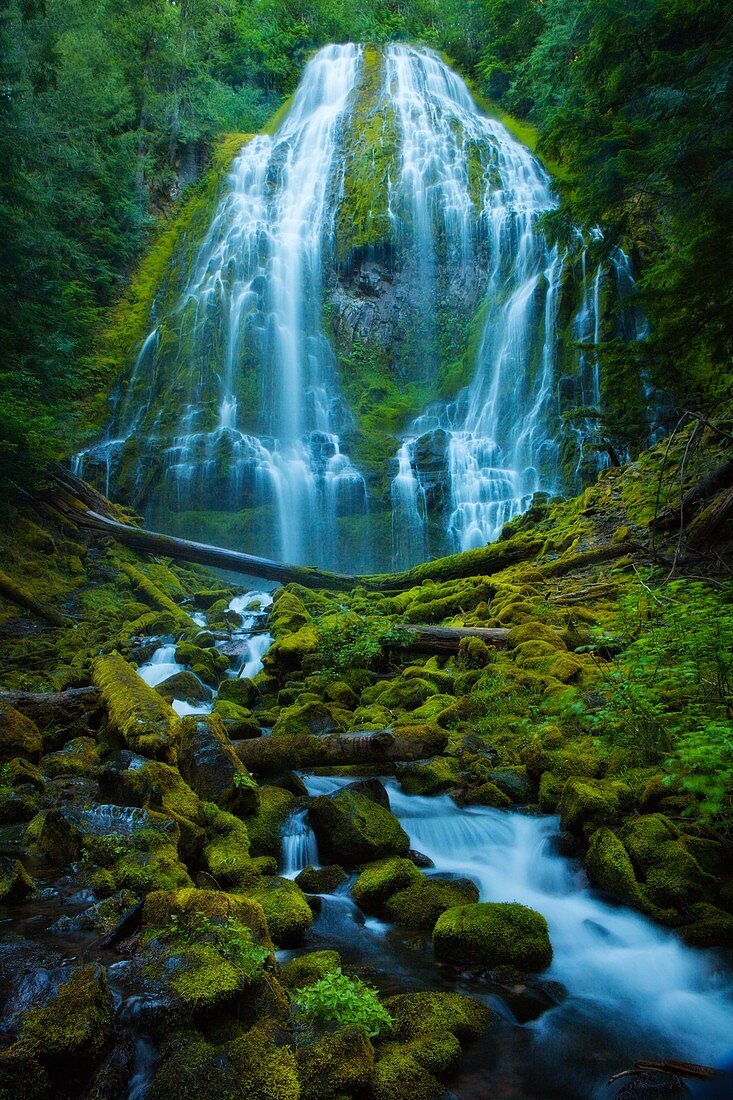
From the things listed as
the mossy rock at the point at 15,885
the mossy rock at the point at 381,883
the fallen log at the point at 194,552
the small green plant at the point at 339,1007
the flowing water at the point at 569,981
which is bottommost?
the flowing water at the point at 569,981

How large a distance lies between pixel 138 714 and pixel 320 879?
2.18 meters

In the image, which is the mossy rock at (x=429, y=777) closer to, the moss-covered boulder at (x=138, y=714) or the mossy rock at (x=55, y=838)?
the moss-covered boulder at (x=138, y=714)

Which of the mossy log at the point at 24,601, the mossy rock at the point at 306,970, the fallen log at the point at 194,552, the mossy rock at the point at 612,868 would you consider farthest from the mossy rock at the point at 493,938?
the mossy log at the point at 24,601

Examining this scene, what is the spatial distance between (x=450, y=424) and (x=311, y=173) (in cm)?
1624

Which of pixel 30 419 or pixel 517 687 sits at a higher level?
pixel 30 419

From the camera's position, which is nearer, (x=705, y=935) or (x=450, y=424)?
(x=705, y=935)

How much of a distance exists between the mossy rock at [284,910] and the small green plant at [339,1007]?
86 cm

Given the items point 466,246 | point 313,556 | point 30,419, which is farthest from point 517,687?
point 466,246

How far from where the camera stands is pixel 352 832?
14.2 feet

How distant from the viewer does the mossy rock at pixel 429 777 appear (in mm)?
5375

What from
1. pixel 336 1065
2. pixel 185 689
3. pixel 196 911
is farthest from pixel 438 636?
pixel 336 1065

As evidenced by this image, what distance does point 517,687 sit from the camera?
22.0 feet

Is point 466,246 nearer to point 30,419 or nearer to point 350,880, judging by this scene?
point 30,419

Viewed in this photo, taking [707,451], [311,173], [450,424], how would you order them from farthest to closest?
1. [311,173]
2. [450,424]
3. [707,451]
